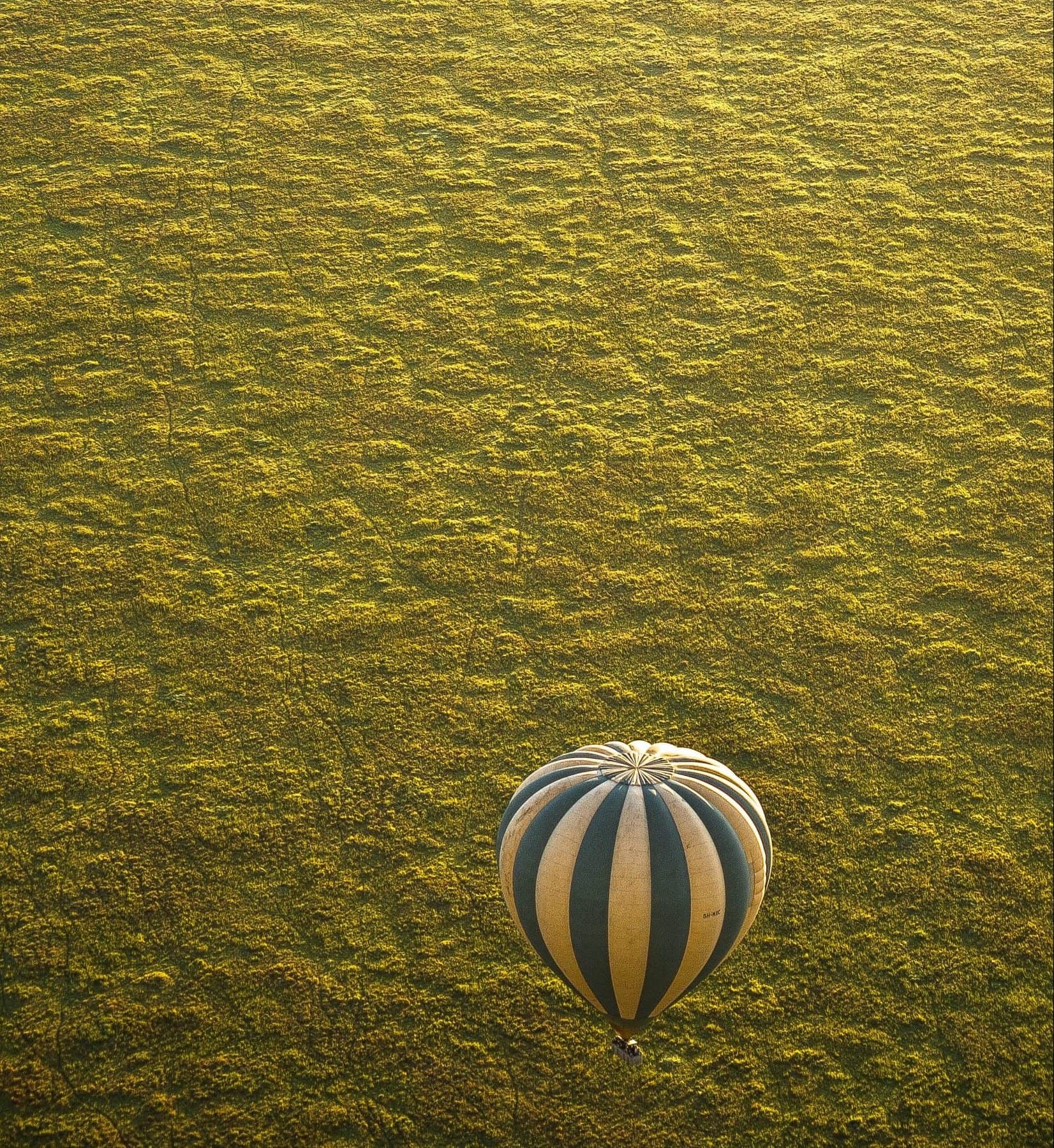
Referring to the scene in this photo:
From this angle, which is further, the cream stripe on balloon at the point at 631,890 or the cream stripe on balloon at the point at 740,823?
the cream stripe on balloon at the point at 740,823

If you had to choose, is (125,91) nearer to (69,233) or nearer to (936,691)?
(69,233)

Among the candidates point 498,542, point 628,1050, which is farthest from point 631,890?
point 498,542

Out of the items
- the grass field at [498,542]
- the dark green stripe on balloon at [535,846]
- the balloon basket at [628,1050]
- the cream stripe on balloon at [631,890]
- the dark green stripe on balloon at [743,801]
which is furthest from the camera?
the grass field at [498,542]

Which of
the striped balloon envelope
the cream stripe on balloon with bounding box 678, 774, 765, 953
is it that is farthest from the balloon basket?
the cream stripe on balloon with bounding box 678, 774, 765, 953

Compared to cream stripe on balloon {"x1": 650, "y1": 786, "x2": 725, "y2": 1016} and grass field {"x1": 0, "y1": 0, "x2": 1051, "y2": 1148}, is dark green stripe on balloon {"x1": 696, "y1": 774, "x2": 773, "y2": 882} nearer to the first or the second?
cream stripe on balloon {"x1": 650, "y1": 786, "x2": 725, "y2": 1016}

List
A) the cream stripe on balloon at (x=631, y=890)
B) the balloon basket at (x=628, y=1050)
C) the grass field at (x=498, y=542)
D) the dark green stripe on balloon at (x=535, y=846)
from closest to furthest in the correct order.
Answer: the cream stripe on balloon at (x=631, y=890) → the dark green stripe on balloon at (x=535, y=846) → the balloon basket at (x=628, y=1050) → the grass field at (x=498, y=542)

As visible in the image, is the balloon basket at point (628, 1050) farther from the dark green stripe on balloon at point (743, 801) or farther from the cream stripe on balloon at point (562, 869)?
the dark green stripe on balloon at point (743, 801)

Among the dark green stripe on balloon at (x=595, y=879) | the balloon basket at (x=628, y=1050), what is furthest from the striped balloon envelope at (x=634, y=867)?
the balloon basket at (x=628, y=1050)
